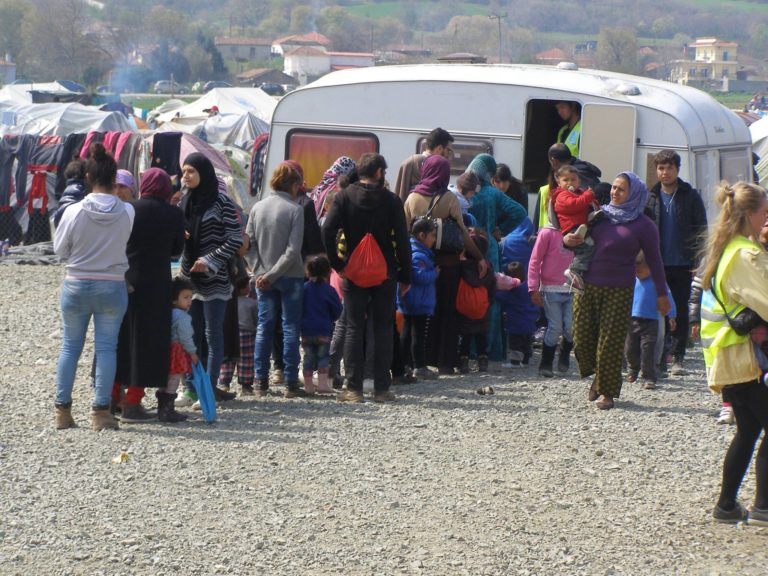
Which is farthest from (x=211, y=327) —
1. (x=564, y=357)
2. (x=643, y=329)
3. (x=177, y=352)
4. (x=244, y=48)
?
(x=244, y=48)

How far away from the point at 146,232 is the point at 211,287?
0.66m

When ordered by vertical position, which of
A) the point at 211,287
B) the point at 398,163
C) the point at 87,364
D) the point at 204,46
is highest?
the point at 204,46

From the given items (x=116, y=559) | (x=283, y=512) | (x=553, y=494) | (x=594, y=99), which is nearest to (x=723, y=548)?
(x=553, y=494)

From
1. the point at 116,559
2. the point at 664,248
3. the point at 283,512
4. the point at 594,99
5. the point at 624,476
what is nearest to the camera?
the point at 116,559

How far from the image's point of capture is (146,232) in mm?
7676

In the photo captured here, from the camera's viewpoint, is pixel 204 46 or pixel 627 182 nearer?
pixel 627 182

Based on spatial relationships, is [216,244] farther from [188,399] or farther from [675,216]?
[675,216]

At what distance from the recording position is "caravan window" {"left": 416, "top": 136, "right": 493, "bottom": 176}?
1134 cm

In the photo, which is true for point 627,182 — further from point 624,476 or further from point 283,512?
point 283,512

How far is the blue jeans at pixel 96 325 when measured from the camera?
7395mm

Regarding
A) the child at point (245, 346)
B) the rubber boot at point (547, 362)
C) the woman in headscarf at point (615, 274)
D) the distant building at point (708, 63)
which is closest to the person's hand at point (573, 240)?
the woman in headscarf at point (615, 274)

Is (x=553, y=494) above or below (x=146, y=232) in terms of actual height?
below

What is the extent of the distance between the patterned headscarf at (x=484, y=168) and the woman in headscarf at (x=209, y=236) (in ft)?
8.92

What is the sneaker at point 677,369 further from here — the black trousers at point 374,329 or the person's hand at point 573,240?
the black trousers at point 374,329
